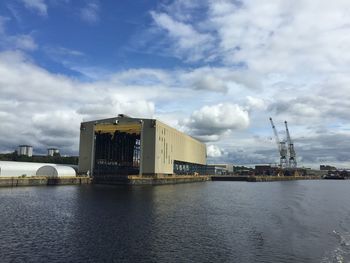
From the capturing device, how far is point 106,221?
4028 centimetres

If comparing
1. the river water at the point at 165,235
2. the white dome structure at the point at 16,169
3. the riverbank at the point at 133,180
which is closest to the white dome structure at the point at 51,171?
the white dome structure at the point at 16,169

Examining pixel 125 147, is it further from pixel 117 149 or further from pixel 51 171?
pixel 51 171

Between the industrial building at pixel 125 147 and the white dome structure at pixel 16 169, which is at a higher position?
the industrial building at pixel 125 147

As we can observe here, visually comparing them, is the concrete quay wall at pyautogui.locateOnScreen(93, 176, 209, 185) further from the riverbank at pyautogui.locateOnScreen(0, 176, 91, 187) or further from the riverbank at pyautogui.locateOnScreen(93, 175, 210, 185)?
the riverbank at pyautogui.locateOnScreen(0, 176, 91, 187)

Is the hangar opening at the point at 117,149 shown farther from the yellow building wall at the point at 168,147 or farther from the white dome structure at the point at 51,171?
the white dome structure at the point at 51,171

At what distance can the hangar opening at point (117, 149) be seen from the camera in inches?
4887

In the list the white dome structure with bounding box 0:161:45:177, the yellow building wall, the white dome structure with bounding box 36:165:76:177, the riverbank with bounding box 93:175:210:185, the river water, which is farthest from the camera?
the yellow building wall

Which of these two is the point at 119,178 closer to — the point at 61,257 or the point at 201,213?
the point at 201,213

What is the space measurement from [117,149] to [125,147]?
3409 millimetres

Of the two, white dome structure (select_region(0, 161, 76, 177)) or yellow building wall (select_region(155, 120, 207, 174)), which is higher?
yellow building wall (select_region(155, 120, 207, 174))

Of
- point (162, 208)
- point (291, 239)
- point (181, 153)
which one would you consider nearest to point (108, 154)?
point (181, 153)

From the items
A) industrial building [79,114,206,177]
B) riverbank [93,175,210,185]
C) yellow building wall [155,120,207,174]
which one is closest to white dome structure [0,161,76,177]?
Result: riverbank [93,175,210,185]

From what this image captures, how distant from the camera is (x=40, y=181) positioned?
319 ft

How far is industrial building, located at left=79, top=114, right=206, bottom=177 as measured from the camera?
120250mm
